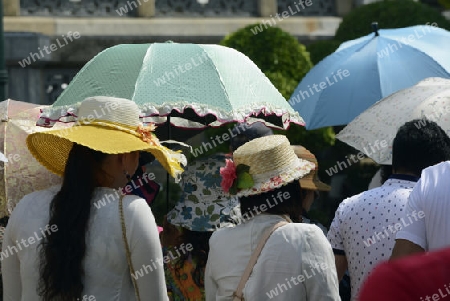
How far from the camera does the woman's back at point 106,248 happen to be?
3.34 m

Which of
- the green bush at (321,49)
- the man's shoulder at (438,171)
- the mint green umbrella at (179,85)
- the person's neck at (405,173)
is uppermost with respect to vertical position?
the mint green umbrella at (179,85)

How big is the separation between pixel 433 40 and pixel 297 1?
770 cm

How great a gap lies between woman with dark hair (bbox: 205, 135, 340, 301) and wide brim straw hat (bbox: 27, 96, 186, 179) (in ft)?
0.96

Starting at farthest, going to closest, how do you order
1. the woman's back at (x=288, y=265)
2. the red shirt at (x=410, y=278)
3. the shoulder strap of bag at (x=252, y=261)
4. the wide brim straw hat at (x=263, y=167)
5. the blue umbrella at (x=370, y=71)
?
the blue umbrella at (x=370, y=71) < the wide brim straw hat at (x=263, y=167) < the shoulder strap of bag at (x=252, y=261) < the woman's back at (x=288, y=265) < the red shirt at (x=410, y=278)

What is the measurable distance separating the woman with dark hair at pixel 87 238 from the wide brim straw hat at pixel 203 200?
154 cm

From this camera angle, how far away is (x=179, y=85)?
534 cm

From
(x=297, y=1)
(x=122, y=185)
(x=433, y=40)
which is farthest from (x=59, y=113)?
(x=297, y=1)

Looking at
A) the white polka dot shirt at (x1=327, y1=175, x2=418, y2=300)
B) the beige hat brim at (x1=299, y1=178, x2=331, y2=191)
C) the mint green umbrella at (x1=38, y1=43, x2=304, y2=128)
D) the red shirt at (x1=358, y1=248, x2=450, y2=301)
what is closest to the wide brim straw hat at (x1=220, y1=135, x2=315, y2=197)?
the white polka dot shirt at (x1=327, y1=175, x2=418, y2=300)

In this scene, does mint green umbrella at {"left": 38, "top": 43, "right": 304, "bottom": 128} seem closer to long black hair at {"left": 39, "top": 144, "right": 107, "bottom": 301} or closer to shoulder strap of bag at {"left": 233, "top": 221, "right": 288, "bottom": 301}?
shoulder strap of bag at {"left": 233, "top": 221, "right": 288, "bottom": 301}

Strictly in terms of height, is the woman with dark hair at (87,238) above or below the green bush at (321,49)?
above

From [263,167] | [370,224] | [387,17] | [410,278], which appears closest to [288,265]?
[263,167]

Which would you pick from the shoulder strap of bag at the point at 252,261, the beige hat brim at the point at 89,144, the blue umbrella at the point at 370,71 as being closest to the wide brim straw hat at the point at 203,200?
the beige hat brim at the point at 89,144

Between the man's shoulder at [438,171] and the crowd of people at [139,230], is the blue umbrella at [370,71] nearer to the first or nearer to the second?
the crowd of people at [139,230]

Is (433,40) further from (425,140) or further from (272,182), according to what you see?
(272,182)
